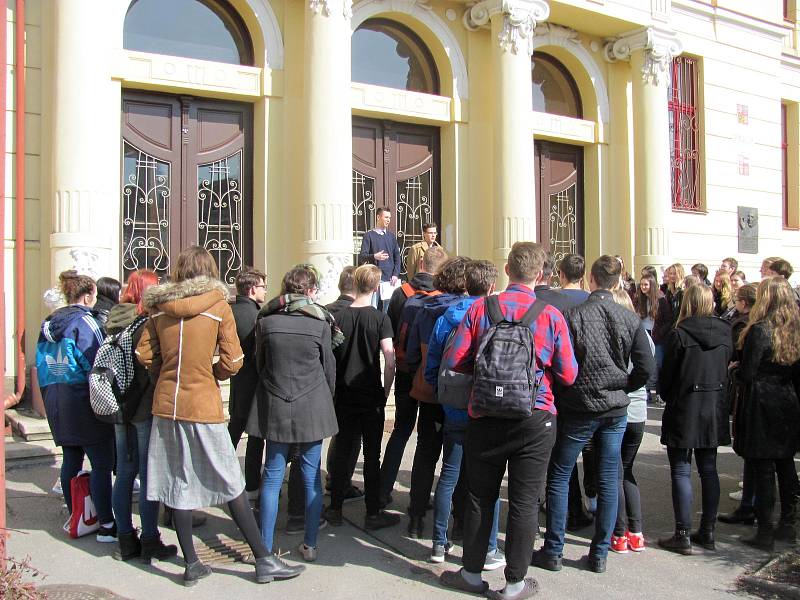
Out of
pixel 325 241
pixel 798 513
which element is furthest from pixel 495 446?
pixel 325 241

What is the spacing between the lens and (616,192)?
44.6 ft

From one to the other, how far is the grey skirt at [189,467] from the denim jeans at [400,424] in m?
1.46

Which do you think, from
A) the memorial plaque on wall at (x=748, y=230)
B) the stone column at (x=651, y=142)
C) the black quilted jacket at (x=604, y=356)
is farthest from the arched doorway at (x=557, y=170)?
the black quilted jacket at (x=604, y=356)

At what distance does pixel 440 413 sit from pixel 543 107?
31.2 ft

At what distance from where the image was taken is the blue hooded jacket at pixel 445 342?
4621mm

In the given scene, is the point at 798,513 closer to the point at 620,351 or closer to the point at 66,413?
the point at 620,351

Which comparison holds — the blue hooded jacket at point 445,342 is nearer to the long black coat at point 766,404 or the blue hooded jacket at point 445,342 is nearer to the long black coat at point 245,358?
the long black coat at point 245,358

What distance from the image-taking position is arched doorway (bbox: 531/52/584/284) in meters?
13.1

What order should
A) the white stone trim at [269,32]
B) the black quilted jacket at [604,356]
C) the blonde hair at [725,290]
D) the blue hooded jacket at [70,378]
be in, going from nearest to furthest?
the black quilted jacket at [604,356] < the blue hooded jacket at [70,378] < the blonde hair at [725,290] < the white stone trim at [269,32]

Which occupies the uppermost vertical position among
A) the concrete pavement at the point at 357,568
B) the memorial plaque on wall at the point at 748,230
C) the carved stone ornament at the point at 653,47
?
the carved stone ornament at the point at 653,47

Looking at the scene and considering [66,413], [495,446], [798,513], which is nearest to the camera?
[495,446]

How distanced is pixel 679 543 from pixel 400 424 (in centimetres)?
203

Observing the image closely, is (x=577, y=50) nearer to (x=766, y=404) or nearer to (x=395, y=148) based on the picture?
(x=395, y=148)

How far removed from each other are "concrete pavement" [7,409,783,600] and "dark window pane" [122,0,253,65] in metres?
6.22
